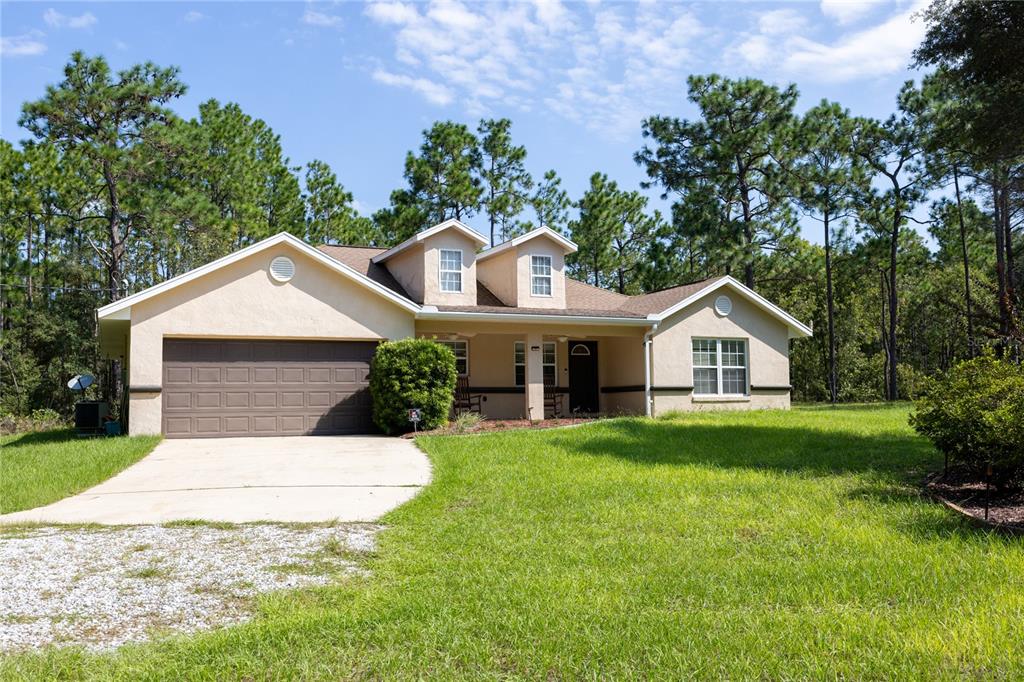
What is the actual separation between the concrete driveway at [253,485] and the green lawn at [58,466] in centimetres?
26

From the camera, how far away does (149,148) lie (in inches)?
1158

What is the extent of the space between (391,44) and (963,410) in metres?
9.78

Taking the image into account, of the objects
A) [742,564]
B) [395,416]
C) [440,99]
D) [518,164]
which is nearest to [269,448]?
[395,416]

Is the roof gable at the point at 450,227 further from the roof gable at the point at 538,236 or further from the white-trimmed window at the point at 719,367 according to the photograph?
the white-trimmed window at the point at 719,367

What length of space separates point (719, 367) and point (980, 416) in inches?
527

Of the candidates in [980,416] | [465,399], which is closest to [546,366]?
[465,399]

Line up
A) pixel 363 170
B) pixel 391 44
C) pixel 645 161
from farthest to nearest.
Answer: pixel 645 161 → pixel 363 170 → pixel 391 44

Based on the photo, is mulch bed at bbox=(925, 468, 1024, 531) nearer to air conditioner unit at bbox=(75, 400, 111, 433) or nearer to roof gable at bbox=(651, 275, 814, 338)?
roof gable at bbox=(651, 275, 814, 338)

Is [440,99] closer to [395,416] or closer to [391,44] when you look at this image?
[391,44]

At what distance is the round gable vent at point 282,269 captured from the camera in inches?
674

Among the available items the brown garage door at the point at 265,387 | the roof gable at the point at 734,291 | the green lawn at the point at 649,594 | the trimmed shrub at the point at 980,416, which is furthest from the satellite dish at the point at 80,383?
the trimmed shrub at the point at 980,416

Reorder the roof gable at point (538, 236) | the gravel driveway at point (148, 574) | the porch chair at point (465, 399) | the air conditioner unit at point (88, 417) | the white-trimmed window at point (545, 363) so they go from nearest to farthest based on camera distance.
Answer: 1. the gravel driveway at point (148, 574)
2. the air conditioner unit at point (88, 417)
3. the porch chair at point (465, 399)
4. the roof gable at point (538, 236)
5. the white-trimmed window at point (545, 363)

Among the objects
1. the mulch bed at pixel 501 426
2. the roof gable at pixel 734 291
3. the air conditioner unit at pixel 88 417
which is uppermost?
the roof gable at pixel 734 291

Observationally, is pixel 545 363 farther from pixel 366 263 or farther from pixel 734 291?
pixel 366 263
